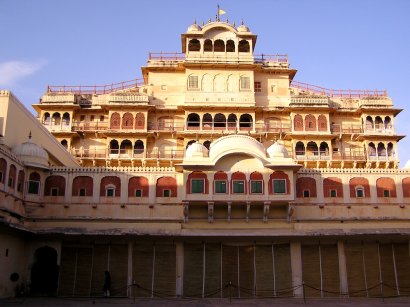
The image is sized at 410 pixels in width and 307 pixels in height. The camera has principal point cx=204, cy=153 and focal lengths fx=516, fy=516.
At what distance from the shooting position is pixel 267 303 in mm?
26531

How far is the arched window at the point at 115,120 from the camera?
1762 inches

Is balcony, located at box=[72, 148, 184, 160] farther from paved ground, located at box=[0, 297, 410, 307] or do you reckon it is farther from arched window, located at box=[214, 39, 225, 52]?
paved ground, located at box=[0, 297, 410, 307]

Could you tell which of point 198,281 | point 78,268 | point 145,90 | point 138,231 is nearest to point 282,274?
point 198,281

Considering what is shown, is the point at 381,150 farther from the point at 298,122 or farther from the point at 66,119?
the point at 66,119

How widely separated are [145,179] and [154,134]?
1213 centimetres

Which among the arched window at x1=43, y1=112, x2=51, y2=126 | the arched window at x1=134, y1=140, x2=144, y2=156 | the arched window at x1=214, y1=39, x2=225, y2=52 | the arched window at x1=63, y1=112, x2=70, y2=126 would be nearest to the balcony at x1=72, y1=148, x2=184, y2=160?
the arched window at x1=134, y1=140, x2=144, y2=156

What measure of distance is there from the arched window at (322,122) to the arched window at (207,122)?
949cm

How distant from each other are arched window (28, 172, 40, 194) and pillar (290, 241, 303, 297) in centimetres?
1599

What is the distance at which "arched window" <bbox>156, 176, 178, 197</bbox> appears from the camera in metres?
32.7

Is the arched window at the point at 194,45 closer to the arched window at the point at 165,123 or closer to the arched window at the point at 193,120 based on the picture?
the arched window at the point at 193,120

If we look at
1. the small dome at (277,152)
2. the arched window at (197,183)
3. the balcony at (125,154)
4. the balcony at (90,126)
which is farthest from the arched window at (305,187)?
the balcony at (90,126)

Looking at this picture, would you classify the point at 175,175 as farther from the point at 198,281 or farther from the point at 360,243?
the point at 360,243

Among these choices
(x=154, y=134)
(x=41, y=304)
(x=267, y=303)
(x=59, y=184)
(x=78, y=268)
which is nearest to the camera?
(x=41, y=304)

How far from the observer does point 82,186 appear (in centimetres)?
3275
